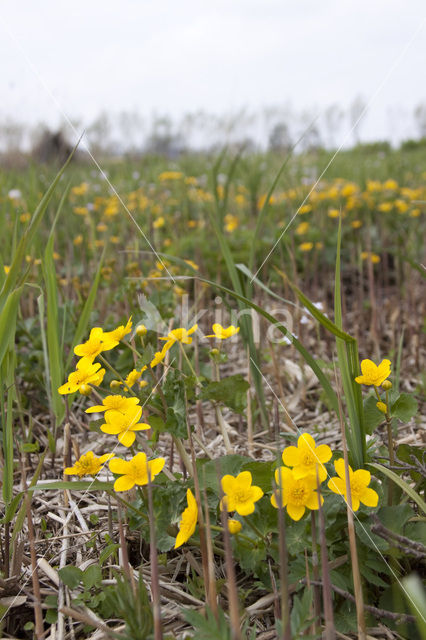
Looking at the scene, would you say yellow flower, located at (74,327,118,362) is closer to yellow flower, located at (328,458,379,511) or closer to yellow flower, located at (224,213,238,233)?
yellow flower, located at (328,458,379,511)

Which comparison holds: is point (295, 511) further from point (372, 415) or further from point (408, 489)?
point (372, 415)

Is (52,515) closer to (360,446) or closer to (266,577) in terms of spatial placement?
(266,577)

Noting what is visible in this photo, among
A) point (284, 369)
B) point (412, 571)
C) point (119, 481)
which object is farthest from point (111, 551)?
point (284, 369)

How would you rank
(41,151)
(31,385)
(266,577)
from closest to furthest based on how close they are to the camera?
(266,577) < (31,385) < (41,151)

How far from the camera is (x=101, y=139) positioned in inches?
341

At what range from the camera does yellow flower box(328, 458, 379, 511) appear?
31.6 inches

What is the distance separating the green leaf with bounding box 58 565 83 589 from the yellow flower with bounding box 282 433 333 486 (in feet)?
1.38

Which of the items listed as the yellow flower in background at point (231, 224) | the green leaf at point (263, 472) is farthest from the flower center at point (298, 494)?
the yellow flower in background at point (231, 224)

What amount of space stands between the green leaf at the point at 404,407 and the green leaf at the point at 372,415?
33 millimetres

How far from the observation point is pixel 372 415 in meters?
1.04

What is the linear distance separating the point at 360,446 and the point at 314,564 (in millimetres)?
213

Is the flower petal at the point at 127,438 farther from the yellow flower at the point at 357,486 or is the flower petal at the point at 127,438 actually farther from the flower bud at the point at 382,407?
the flower bud at the point at 382,407

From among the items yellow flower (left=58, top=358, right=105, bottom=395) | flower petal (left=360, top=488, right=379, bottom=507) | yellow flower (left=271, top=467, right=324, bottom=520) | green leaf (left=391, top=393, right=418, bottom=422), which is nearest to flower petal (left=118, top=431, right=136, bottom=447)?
yellow flower (left=58, top=358, right=105, bottom=395)

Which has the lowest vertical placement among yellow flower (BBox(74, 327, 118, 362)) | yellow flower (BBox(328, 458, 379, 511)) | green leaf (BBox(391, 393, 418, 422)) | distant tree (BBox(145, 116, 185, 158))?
yellow flower (BBox(328, 458, 379, 511))
